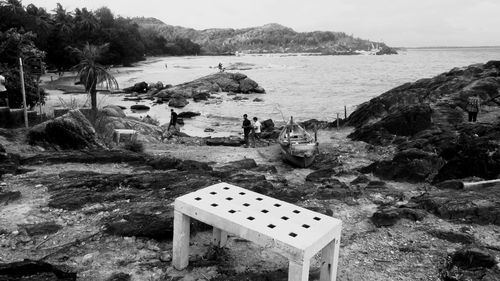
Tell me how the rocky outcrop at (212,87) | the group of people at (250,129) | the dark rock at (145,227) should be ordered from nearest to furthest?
the dark rock at (145,227), the group of people at (250,129), the rocky outcrop at (212,87)

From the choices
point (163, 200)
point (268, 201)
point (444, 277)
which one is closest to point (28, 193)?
point (163, 200)

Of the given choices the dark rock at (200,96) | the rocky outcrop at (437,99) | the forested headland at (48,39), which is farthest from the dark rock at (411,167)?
the dark rock at (200,96)

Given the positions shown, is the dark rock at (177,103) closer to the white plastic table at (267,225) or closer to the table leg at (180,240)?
the white plastic table at (267,225)

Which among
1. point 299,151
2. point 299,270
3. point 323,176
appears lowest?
point 323,176

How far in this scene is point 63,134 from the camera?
13969 mm

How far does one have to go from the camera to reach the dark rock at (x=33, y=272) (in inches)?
223

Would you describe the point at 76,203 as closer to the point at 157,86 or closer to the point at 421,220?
the point at 421,220

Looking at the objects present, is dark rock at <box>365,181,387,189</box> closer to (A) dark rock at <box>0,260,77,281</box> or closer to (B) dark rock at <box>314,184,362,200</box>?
(B) dark rock at <box>314,184,362,200</box>

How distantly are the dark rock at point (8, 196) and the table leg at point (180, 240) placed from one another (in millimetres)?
4373

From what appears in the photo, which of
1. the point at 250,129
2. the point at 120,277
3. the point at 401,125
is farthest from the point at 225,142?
the point at 120,277

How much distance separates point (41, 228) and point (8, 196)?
1.81 metres

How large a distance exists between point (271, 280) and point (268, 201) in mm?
1183

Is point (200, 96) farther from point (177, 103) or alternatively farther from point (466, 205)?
point (466, 205)

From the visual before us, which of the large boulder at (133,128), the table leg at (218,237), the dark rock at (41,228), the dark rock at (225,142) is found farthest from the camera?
Result: the dark rock at (225,142)
